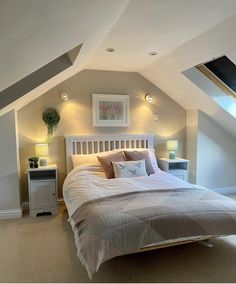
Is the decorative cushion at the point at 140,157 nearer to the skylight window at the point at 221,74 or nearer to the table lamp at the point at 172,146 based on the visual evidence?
the table lamp at the point at 172,146

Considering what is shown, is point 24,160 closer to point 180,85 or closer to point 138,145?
point 138,145

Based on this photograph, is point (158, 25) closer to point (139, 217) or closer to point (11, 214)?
point (139, 217)

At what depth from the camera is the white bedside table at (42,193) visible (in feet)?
11.8

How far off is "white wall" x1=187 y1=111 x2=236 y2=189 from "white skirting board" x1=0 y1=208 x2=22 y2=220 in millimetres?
3097

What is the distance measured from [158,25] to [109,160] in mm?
1972

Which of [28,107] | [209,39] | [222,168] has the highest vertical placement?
[209,39]

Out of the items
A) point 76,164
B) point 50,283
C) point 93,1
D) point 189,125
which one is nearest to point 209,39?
point 93,1

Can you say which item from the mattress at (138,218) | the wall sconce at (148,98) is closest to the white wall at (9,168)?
the mattress at (138,218)

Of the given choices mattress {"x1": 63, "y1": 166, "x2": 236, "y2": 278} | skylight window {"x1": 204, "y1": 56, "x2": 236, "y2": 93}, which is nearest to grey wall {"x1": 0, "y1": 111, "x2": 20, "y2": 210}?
mattress {"x1": 63, "y1": 166, "x2": 236, "y2": 278}

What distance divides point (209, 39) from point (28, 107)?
9.30ft

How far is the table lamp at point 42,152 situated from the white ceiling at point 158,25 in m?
1.56

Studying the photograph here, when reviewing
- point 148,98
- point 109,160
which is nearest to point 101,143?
point 109,160

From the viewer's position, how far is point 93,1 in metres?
1.46

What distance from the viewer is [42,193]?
3621 millimetres
